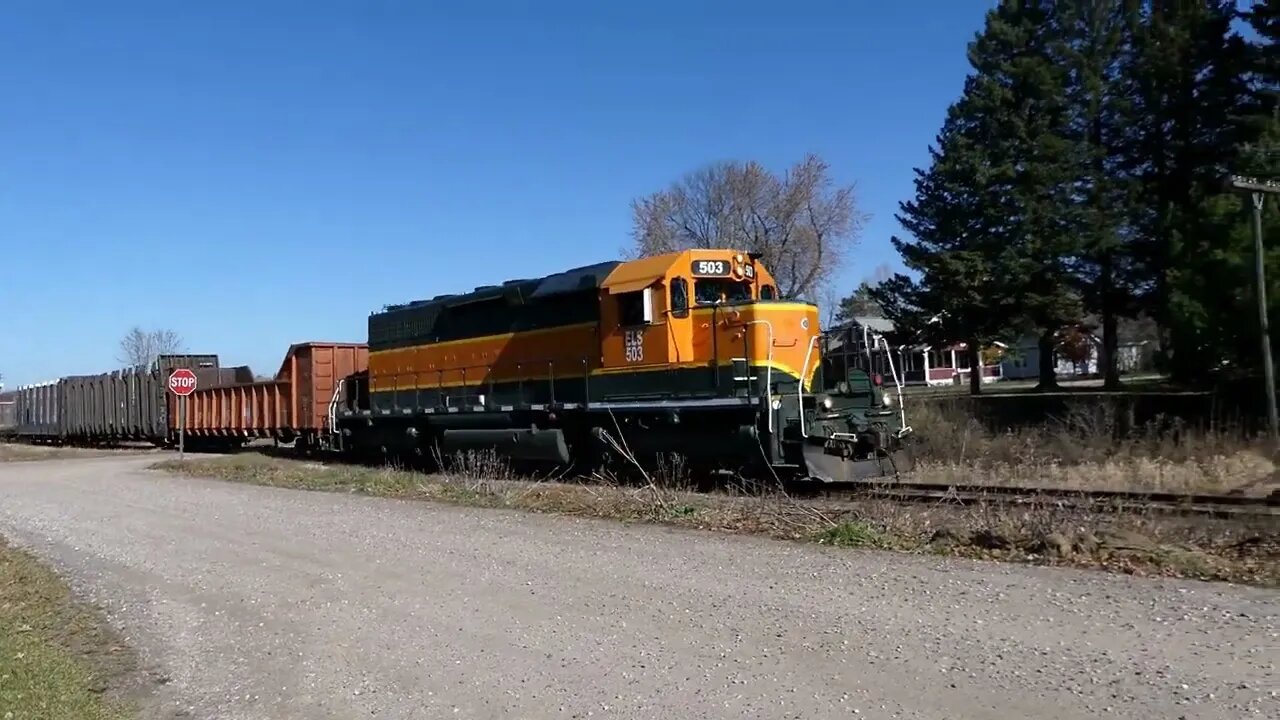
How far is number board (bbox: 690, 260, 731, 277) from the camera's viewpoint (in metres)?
15.4

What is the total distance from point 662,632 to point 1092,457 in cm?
1232

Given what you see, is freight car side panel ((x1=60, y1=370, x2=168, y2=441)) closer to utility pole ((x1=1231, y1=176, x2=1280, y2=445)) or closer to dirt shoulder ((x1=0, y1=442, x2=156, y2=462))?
dirt shoulder ((x1=0, y1=442, x2=156, y2=462))

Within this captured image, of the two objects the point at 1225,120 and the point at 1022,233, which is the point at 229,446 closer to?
the point at 1022,233

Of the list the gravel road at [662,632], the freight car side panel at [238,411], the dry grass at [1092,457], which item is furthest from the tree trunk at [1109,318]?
the gravel road at [662,632]

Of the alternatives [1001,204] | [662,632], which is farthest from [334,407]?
[1001,204]

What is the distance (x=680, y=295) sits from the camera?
15398mm

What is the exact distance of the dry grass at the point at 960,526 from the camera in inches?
314

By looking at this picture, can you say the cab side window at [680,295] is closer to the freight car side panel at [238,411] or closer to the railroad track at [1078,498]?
the railroad track at [1078,498]

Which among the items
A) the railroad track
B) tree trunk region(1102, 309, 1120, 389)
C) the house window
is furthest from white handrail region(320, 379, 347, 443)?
tree trunk region(1102, 309, 1120, 389)

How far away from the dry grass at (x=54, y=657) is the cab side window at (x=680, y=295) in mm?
8666

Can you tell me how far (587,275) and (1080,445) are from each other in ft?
29.2

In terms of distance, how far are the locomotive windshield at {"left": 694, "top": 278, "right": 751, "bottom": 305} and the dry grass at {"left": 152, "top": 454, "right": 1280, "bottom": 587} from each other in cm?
271

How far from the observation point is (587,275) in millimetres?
16719

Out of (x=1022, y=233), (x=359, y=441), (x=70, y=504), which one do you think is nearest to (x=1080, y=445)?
(x=359, y=441)
